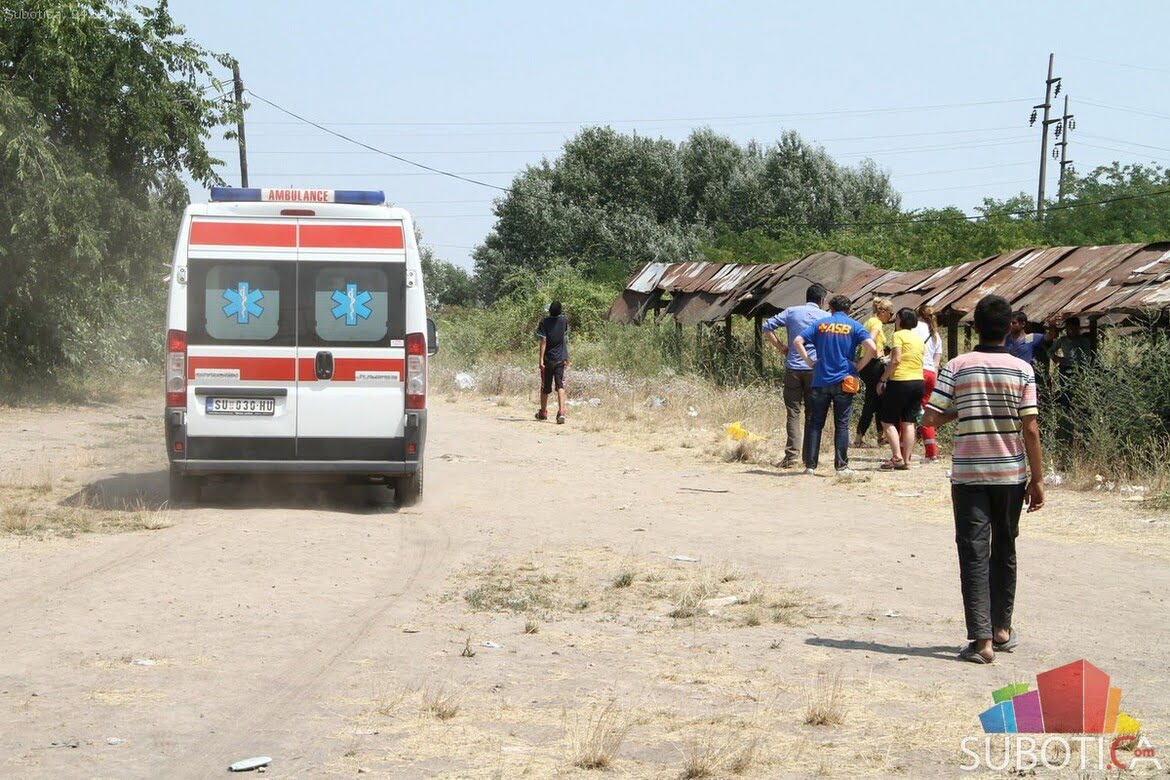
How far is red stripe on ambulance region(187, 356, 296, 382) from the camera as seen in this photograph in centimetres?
1106

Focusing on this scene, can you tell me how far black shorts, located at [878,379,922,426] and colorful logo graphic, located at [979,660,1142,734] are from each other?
955 centimetres

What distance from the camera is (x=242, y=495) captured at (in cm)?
1235

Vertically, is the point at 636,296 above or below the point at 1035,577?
above

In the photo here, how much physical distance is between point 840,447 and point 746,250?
31749 millimetres

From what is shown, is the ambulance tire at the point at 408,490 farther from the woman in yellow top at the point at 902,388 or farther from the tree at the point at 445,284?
the tree at the point at 445,284

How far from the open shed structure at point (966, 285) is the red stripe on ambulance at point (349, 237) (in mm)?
7728

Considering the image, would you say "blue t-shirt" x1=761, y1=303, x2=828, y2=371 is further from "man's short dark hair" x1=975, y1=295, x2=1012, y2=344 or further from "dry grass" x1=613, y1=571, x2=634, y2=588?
"man's short dark hair" x1=975, y1=295, x2=1012, y2=344

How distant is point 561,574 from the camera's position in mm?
8898

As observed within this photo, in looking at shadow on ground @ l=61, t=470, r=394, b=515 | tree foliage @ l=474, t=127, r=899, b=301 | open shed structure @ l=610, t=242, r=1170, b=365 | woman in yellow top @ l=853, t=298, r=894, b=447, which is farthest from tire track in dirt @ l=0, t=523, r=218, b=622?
tree foliage @ l=474, t=127, r=899, b=301

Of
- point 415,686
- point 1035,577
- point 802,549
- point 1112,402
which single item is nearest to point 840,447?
point 1112,402

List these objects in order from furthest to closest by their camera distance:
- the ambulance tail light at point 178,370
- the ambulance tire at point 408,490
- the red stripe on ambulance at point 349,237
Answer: the ambulance tire at point 408,490 < the red stripe on ambulance at point 349,237 < the ambulance tail light at point 178,370

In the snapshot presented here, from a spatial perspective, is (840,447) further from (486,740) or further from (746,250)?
(746,250)

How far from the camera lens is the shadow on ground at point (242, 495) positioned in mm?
11703

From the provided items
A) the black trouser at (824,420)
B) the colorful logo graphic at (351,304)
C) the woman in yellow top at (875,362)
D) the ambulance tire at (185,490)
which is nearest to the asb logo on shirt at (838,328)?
the black trouser at (824,420)
